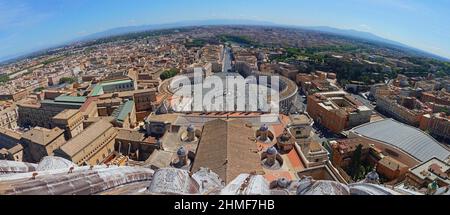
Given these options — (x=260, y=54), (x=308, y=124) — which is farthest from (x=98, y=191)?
(x=260, y=54)

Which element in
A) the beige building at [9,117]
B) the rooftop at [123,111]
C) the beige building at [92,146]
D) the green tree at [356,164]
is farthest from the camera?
the beige building at [9,117]

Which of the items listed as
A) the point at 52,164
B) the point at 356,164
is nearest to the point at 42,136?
the point at 52,164

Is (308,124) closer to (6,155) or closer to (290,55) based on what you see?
(6,155)

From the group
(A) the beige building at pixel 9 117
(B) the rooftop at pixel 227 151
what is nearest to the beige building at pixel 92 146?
(B) the rooftop at pixel 227 151

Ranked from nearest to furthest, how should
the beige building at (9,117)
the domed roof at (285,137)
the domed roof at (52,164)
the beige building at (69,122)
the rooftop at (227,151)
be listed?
the domed roof at (52,164) < the rooftop at (227,151) < the domed roof at (285,137) < the beige building at (69,122) < the beige building at (9,117)

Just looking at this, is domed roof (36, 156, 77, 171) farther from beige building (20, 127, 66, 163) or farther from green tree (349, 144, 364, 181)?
green tree (349, 144, 364, 181)

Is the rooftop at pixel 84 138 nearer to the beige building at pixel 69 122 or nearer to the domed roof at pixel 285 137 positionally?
the beige building at pixel 69 122

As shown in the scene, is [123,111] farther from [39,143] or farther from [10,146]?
[10,146]

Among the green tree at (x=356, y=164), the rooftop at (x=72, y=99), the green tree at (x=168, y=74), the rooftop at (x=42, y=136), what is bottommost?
the green tree at (x=356, y=164)
